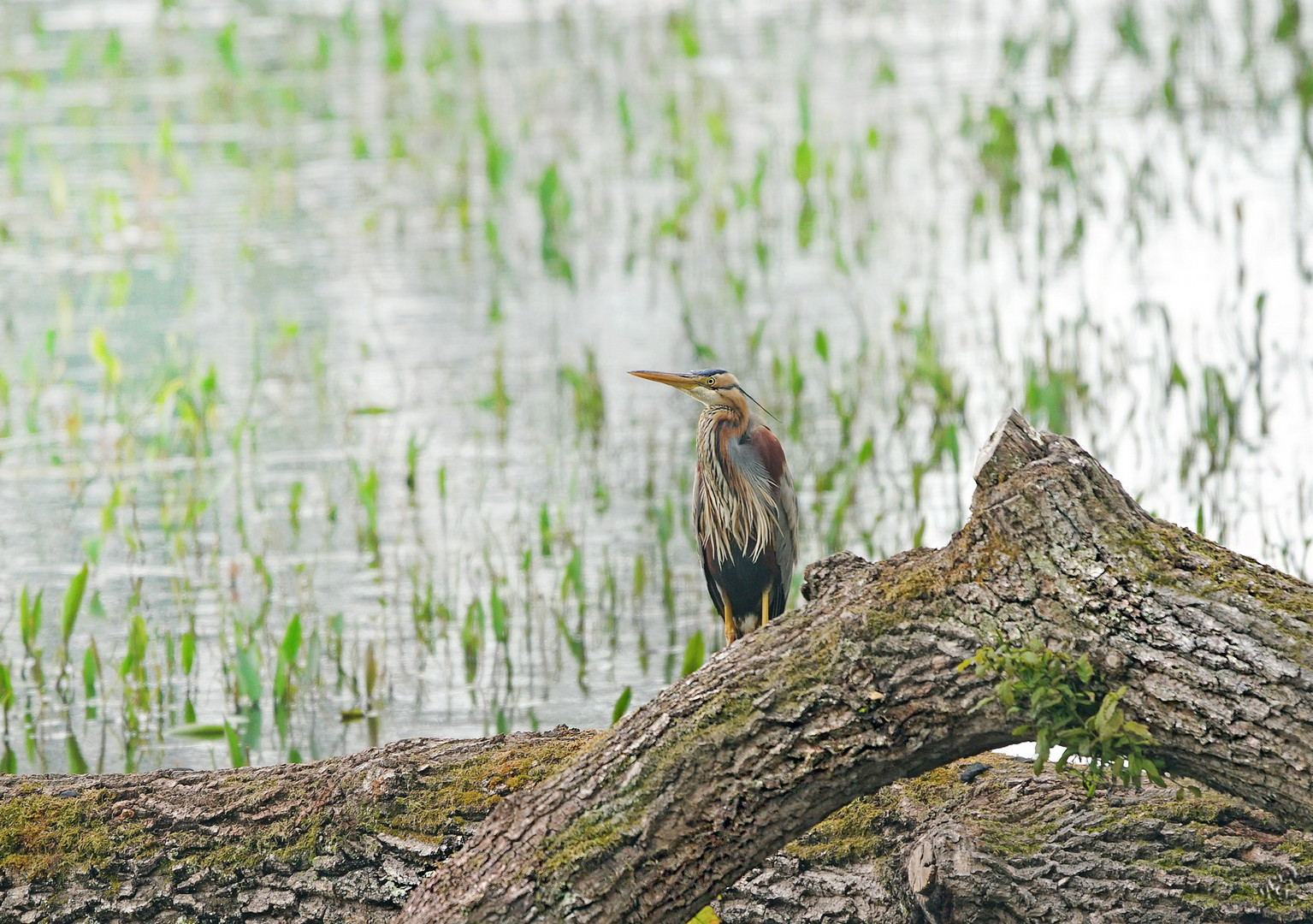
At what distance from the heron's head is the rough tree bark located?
3.52 feet

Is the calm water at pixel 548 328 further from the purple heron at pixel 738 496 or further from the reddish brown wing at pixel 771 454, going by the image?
the reddish brown wing at pixel 771 454

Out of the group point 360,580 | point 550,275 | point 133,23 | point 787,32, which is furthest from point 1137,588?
point 133,23

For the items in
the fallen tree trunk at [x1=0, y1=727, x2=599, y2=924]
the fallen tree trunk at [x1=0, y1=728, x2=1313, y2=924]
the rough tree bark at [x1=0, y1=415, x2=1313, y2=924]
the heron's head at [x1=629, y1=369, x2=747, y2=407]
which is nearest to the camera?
the rough tree bark at [x1=0, y1=415, x2=1313, y2=924]

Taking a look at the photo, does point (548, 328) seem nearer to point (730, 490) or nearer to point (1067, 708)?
point (730, 490)

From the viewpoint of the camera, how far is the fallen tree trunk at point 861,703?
248 cm

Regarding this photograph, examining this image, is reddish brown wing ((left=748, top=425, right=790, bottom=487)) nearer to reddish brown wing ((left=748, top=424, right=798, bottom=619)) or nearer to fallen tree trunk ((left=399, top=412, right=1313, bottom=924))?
reddish brown wing ((left=748, top=424, right=798, bottom=619))

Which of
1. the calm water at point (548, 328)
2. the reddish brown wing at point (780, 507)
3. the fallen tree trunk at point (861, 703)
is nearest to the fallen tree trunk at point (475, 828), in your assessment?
the fallen tree trunk at point (861, 703)

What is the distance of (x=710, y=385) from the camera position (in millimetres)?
3797

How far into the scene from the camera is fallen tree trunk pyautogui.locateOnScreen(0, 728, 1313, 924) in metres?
2.66

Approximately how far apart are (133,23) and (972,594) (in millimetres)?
13723

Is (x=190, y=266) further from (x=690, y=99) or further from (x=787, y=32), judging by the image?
(x=787, y=32)

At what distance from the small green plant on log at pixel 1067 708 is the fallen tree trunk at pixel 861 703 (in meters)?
0.03

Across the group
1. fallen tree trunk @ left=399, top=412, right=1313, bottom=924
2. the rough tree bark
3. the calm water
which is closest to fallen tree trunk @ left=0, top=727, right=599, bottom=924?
the rough tree bark

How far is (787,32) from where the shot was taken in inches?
526
